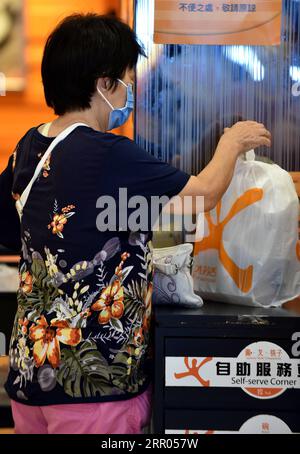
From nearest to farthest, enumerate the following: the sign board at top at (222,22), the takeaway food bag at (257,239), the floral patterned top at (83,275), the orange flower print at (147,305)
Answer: the floral patterned top at (83,275)
the orange flower print at (147,305)
the takeaway food bag at (257,239)
the sign board at top at (222,22)

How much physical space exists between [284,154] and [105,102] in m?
0.68

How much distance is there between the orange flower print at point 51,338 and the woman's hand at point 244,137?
56 centimetres

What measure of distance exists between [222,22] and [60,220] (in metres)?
0.86

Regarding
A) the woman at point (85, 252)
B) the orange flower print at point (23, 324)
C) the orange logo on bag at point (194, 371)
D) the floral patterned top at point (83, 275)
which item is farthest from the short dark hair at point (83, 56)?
the orange logo on bag at point (194, 371)

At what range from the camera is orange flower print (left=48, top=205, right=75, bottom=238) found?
4.82 feet

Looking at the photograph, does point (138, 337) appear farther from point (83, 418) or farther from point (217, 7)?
point (217, 7)

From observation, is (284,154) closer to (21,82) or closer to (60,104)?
(60,104)

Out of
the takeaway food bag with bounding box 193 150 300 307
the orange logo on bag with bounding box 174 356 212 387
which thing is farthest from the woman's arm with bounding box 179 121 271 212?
the orange logo on bag with bounding box 174 356 212 387

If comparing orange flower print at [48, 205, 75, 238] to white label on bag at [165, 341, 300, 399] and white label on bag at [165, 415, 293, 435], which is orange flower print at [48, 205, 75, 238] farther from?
white label on bag at [165, 415, 293, 435]

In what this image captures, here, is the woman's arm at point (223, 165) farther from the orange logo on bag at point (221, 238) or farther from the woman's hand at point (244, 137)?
the orange logo on bag at point (221, 238)

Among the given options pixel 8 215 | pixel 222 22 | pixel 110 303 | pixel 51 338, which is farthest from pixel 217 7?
pixel 51 338

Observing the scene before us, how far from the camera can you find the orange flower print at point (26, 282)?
1542mm

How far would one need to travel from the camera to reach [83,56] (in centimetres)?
150

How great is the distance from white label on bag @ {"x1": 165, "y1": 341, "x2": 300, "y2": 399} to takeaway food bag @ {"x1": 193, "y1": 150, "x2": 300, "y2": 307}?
0.17 metres
